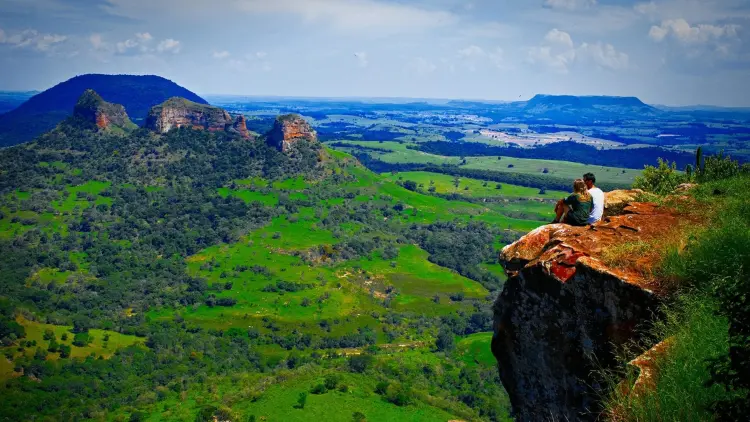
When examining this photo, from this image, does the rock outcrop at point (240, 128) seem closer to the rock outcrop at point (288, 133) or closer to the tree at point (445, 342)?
the rock outcrop at point (288, 133)

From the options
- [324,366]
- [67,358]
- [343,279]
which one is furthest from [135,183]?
[324,366]

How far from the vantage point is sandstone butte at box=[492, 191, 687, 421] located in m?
11.7

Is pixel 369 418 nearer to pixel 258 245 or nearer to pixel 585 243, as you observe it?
pixel 585 243

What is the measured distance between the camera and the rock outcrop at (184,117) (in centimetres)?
18050

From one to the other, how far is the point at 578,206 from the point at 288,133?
168 m

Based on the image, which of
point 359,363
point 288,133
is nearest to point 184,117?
point 288,133

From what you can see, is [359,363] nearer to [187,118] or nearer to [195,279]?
[195,279]

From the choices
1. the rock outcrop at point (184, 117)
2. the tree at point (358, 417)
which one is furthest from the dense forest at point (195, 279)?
the rock outcrop at point (184, 117)

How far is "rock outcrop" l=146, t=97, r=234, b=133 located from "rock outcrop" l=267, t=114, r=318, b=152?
25.9m

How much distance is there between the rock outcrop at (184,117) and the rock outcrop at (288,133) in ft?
85.0

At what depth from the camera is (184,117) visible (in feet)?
620

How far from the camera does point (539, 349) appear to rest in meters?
13.9

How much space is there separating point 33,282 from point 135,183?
202 ft

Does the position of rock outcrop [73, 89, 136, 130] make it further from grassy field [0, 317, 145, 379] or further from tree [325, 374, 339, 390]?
tree [325, 374, 339, 390]
